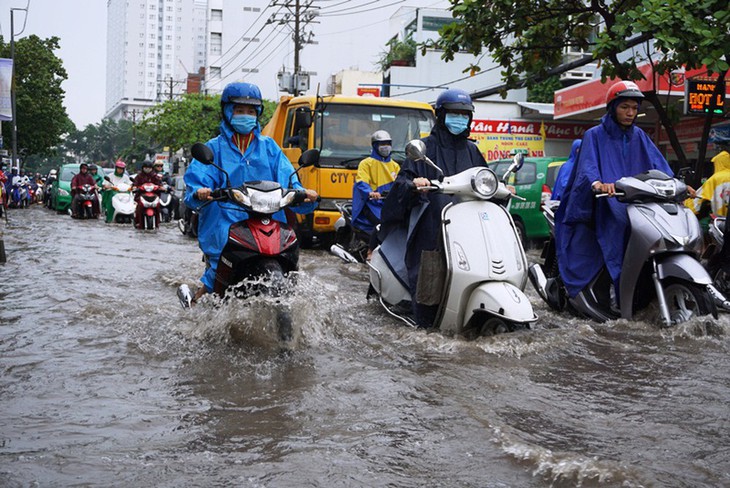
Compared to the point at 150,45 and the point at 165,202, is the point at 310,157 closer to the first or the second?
the point at 165,202

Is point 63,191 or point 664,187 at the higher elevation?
point 664,187

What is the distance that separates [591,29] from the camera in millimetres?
12000

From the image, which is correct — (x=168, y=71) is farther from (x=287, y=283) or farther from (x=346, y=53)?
(x=287, y=283)

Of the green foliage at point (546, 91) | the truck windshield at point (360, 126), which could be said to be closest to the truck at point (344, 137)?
the truck windshield at point (360, 126)

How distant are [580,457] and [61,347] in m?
3.42

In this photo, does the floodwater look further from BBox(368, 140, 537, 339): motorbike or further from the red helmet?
the red helmet

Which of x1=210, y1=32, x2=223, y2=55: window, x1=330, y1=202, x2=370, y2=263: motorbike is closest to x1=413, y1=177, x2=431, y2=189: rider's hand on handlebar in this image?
x1=330, y1=202, x2=370, y2=263: motorbike

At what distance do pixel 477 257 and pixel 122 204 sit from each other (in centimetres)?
1606

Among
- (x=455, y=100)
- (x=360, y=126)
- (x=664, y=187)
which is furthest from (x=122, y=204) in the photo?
(x=664, y=187)

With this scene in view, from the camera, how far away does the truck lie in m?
12.9

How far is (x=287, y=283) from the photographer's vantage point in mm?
5543

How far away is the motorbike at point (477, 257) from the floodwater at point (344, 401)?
0.57 feet

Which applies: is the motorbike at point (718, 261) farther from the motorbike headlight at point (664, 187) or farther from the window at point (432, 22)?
→ the window at point (432, 22)

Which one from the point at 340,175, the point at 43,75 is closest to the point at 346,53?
the point at 43,75
